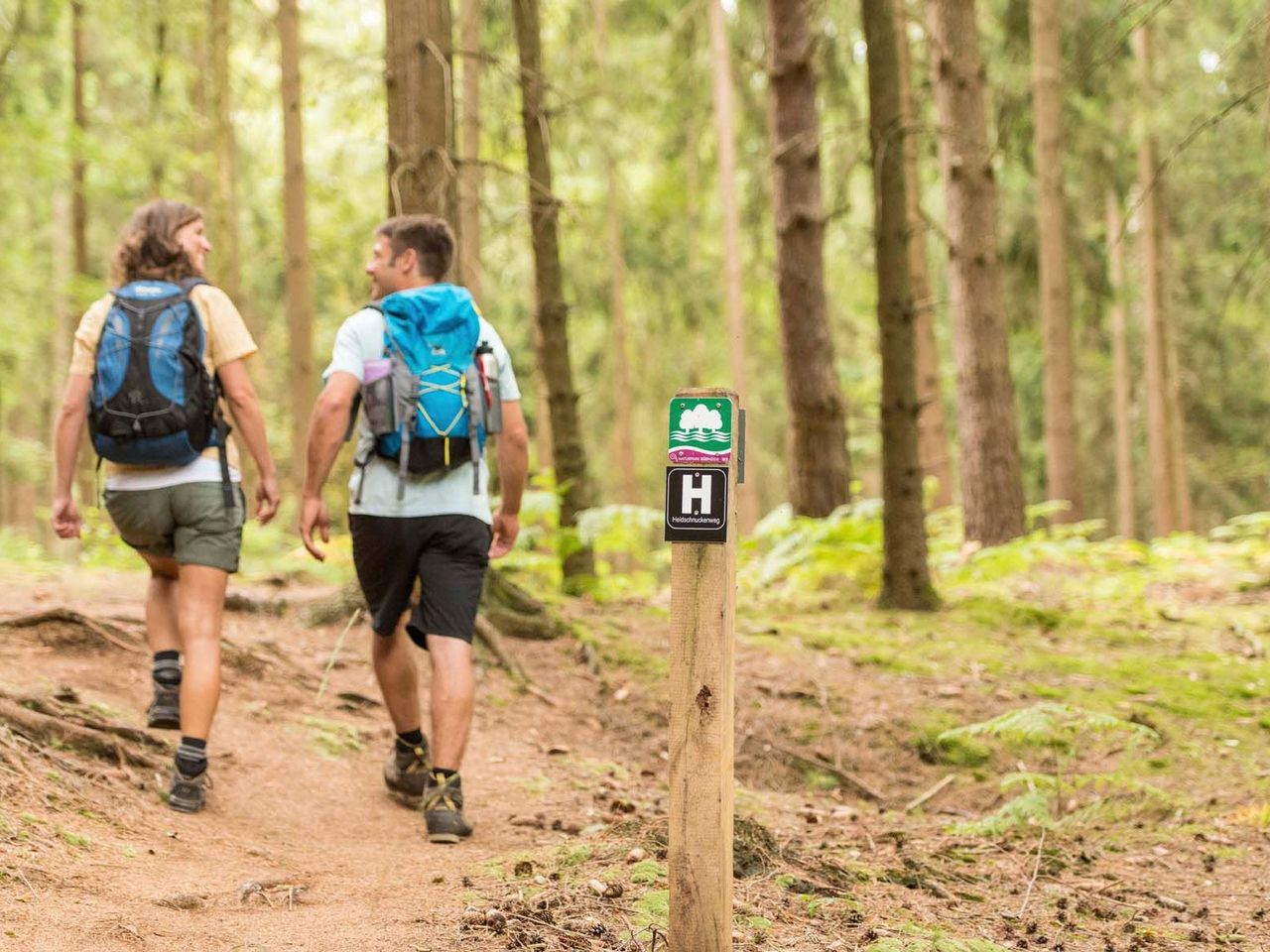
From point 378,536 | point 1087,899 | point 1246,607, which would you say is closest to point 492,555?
point 378,536

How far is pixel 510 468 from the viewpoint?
5062 millimetres

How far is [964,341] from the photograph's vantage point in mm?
11992

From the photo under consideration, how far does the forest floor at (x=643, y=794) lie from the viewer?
3.54m

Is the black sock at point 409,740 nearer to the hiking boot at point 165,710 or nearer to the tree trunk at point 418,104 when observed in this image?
the hiking boot at point 165,710

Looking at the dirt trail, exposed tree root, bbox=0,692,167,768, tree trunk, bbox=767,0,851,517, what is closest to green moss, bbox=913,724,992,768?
the dirt trail

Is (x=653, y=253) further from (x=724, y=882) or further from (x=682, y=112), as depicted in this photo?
(x=724, y=882)

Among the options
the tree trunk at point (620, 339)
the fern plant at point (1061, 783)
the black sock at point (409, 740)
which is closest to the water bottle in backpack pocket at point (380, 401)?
the black sock at point (409, 740)

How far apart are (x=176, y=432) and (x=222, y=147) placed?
35.1 ft

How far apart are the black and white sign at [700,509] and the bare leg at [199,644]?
2.50 m

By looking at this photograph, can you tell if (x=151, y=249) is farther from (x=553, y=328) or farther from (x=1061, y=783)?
(x=553, y=328)

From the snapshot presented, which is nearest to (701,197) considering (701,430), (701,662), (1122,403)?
(1122,403)

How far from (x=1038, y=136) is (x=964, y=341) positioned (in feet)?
12.7

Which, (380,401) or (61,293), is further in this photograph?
(61,293)

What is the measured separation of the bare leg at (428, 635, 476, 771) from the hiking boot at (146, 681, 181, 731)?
1.07m
